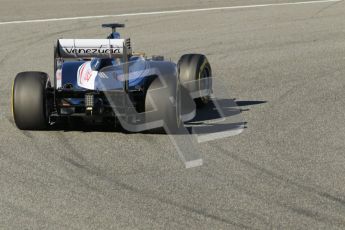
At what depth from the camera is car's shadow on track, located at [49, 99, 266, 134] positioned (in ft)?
44.4

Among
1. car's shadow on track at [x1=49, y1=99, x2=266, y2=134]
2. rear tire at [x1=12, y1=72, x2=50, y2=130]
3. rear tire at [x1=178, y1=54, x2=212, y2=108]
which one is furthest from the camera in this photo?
rear tire at [x1=178, y1=54, x2=212, y2=108]

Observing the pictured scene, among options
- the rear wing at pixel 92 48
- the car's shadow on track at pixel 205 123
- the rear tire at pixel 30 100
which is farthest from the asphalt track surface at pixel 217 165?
the rear wing at pixel 92 48

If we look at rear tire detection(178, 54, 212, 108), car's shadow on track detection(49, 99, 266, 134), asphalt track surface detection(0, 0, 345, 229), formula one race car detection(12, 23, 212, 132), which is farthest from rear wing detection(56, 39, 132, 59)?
rear tire detection(178, 54, 212, 108)

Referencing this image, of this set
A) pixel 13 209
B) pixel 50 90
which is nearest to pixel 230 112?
pixel 50 90

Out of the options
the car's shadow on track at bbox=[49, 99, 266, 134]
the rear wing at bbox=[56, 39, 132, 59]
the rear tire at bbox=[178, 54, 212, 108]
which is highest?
the rear wing at bbox=[56, 39, 132, 59]

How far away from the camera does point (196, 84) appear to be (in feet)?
49.1

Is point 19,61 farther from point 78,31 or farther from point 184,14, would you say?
point 184,14

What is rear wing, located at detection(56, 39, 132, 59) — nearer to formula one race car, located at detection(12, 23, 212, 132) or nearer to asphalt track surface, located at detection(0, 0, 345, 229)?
formula one race car, located at detection(12, 23, 212, 132)

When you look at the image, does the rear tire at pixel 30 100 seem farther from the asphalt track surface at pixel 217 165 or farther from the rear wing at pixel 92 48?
the rear wing at pixel 92 48

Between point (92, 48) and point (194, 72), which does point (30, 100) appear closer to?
point (92, 48)

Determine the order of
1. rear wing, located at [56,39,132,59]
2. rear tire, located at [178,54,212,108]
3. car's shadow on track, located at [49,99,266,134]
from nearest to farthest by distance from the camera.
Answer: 1. rear wing, located at [56,39,132,59]
2. car's shadow on track, located at [49,99,266,134]
3. rear tire, located at [178,54,212,108]

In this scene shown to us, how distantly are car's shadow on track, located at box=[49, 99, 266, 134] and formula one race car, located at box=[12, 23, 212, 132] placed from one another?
25 centimetres

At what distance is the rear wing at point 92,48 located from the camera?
13.2 metres

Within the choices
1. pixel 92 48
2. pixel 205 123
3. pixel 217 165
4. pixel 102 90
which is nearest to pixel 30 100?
pixel 102 90
